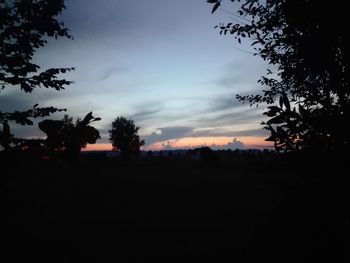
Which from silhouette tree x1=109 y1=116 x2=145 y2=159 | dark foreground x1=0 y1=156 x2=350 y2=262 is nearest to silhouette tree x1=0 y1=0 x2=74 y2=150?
dark foreground x1=0 y1=156 x2=350 y2=262

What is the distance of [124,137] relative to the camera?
80812mm

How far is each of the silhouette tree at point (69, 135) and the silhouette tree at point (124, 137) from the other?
258 feet

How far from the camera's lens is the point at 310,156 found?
277 centimetres

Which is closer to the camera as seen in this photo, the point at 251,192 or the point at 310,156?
the point at 310,156

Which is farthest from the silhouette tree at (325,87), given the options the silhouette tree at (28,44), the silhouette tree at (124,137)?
the silhouette tree at (124,137)

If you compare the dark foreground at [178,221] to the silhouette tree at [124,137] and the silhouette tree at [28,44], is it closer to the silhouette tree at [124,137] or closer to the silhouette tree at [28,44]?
the silhouette tree at [28,44]

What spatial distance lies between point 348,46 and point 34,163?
2617 millimetres

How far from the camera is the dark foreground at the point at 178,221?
8.43ft

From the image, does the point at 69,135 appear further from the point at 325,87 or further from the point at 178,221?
the point at 178,221

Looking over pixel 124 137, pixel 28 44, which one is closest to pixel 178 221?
pixel 28 44

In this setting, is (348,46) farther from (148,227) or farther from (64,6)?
(148,227)

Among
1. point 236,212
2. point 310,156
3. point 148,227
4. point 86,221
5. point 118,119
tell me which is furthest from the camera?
point 118,119

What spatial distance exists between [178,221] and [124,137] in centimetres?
7003

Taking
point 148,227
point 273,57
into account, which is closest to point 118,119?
point 148,227
